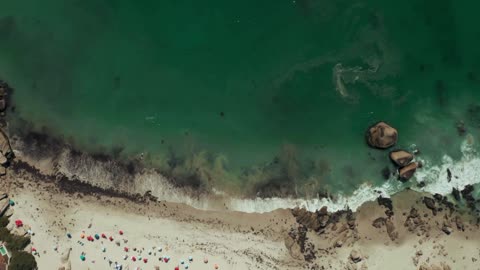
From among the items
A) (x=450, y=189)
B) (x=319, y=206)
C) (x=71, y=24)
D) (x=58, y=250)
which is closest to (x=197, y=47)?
(x=71, y=24)

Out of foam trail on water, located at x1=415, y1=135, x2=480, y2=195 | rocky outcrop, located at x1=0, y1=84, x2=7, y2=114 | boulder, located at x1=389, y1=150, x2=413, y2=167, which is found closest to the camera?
rocky outcrop, located at x1=0, y1=84, x2=7, y2=114

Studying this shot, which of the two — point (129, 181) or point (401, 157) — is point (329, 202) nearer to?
point (401, 157)

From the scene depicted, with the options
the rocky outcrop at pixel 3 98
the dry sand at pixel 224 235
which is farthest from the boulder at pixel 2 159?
the rocky outcrop at pixel 3 98

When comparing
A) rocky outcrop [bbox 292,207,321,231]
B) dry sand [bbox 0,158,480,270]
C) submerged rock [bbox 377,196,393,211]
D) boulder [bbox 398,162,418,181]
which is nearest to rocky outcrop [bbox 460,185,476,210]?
dry sand [bbox 0,158,480,270]

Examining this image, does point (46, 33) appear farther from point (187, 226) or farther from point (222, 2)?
point (187, 226)

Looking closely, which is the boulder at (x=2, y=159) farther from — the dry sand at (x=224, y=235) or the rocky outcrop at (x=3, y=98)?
the rocky outcrop at (x=3, y=98)

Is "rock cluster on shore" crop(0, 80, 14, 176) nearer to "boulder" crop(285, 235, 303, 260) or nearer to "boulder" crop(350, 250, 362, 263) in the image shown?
"boulder" crop(285, 235, 303, 260)
